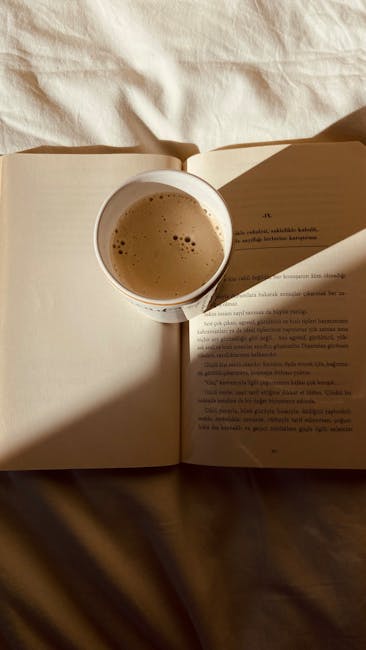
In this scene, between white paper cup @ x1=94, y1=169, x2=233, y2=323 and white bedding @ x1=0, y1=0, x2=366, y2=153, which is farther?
white bedding @ x1=0, y1=0, x2=366, y2=153

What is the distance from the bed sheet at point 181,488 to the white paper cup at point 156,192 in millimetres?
124

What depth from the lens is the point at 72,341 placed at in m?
0.60

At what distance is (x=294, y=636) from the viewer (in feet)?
1.89

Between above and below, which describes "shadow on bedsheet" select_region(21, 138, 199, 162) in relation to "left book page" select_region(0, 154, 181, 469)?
above

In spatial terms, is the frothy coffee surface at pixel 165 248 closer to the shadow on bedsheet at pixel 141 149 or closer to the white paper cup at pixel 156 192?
the white paper cup at pixel 156 192

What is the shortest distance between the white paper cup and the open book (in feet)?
A: 0.18

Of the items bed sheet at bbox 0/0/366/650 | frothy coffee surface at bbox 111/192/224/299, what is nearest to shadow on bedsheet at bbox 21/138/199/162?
bed sheet at bbox 0/0/366/650

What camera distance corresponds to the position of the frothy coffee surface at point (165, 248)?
573 mm

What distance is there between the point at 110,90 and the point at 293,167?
0.76 feet

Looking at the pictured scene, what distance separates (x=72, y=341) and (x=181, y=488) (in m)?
0.20

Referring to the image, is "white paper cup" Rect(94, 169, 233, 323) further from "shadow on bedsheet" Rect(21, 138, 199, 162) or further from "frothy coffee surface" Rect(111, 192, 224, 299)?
"shadow on bedsheet" Rect(21, 138, 199, 162)

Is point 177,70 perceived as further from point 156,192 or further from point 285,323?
point 285,323

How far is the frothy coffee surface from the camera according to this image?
0.57 metres

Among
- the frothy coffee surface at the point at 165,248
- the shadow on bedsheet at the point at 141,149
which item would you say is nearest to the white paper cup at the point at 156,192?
the frothy coffee surface at the point at 165,248
